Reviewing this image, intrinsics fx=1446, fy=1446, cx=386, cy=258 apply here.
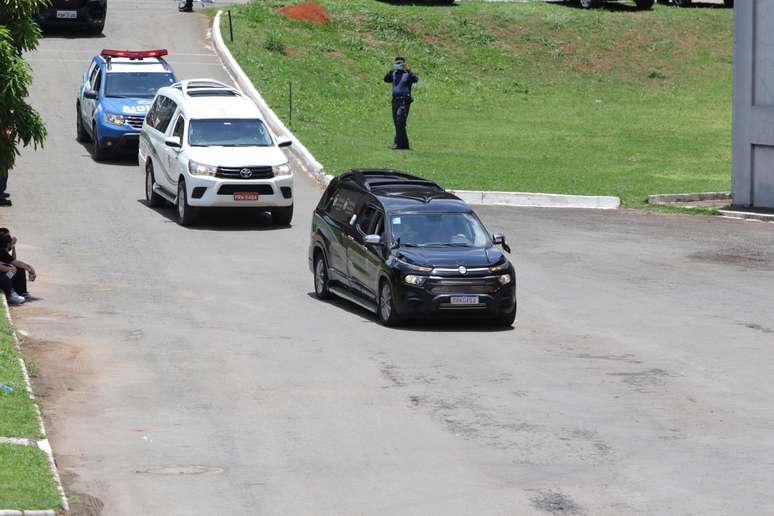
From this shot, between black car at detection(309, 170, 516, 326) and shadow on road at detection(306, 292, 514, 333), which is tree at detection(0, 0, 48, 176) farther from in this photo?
shadow on road at detection(306, 292, 514, 333)

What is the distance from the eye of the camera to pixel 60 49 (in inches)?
1761

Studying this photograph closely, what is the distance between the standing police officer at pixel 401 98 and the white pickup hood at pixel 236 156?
29.4 feet

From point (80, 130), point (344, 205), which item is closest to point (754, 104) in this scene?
point (344, 205)

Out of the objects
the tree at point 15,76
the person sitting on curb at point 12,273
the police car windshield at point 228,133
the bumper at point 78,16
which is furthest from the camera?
the bumper at point 78,16

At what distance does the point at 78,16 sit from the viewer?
45.7 metres

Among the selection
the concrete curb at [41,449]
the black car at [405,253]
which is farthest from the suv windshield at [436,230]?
the concrete curb at [41,449]

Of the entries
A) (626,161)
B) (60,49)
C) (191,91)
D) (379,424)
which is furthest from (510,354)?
(60,49)

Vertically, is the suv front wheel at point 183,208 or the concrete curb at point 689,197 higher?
the suv front wheel at point 183,208

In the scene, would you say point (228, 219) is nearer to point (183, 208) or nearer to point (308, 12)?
point (183, 208)

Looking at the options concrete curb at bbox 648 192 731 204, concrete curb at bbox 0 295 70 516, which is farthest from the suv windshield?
concrete curb at bbox 648 192 731 204

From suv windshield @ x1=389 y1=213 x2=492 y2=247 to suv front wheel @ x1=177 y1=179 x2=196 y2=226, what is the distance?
7.54m

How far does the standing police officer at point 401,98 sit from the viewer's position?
35.1 meters

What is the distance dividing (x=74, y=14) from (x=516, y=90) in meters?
14.7

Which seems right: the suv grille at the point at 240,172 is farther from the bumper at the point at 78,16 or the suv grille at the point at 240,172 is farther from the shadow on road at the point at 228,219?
the bumper at the point at 78,16
